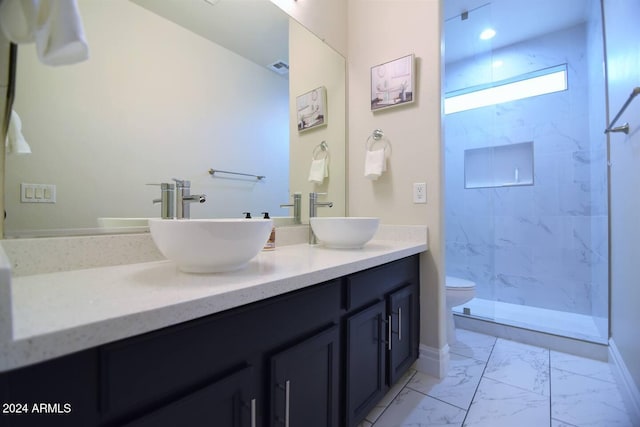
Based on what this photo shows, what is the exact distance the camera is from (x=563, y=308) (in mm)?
2396

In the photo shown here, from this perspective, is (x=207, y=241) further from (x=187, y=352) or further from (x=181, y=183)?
(x=181, y=183)

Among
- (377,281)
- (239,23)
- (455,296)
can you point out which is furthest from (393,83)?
(455,296)

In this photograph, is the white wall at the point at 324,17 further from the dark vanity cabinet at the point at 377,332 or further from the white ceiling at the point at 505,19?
the dark vanity cabinet at the point at 377,332

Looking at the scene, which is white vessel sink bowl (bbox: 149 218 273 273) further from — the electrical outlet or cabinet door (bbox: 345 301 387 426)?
the electrical outlet

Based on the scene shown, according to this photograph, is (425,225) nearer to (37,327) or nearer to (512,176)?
(37,327)

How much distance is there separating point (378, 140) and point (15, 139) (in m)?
1.58

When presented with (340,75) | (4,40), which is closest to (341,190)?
(340,75)

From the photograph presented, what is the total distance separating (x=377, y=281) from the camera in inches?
46.6

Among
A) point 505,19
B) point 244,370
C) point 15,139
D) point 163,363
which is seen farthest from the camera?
point 505,19

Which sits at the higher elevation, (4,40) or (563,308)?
(4,40)

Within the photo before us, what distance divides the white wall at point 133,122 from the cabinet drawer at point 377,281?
25.1 inches

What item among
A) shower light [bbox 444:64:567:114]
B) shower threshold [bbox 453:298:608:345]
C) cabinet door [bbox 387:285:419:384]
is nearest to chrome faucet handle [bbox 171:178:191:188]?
cabinet door [bbox 387:285:419:384]

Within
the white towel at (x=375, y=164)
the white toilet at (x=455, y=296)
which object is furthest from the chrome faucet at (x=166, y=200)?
the white toilet at (x=455, y=296)

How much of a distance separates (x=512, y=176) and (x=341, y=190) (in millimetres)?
1890
